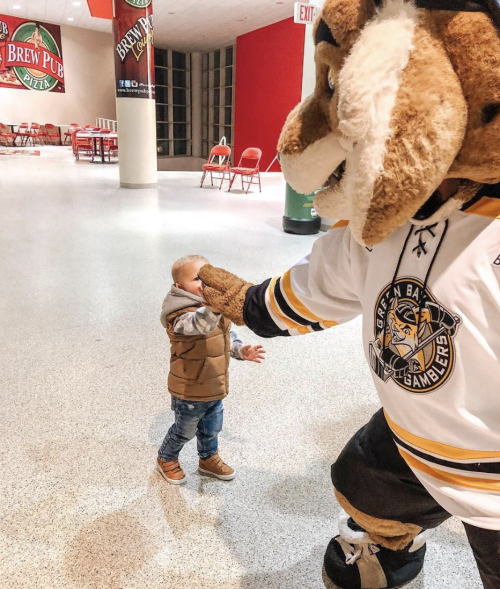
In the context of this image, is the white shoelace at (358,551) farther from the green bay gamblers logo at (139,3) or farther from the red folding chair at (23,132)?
the red folding chair at (23,132)

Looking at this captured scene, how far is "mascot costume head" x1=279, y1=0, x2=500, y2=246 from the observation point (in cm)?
61

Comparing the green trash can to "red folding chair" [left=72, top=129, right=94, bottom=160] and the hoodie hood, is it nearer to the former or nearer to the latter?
the hoodie hood

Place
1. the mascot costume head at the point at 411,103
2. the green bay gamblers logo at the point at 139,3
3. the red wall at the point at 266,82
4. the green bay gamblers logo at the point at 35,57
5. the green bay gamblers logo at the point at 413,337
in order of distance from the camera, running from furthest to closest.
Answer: the green bay gamblers logo at the point at 35,57 → the red wall at the point at 266,82 → the green bay gamblers logo at the point at 139,3 → the green bay gamblers logo at the point at 413,337 → the mascot costume head at the point at 411,103

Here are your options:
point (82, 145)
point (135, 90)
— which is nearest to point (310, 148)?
point (135, 90)

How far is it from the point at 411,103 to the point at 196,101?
17.2 m

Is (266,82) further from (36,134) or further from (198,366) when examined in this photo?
(198,366)

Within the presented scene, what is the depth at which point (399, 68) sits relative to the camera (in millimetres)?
634

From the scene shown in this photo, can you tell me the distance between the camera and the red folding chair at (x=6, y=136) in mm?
15391

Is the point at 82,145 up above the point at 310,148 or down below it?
below

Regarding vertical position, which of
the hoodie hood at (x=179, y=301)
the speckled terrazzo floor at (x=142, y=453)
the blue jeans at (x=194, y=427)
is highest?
the hoodie hood at (x=179, y=301)

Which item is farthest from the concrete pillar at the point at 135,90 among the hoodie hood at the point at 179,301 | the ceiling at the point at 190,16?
the hoodie hood at the point at 179,301

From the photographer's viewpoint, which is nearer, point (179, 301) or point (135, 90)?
point (179, 301)

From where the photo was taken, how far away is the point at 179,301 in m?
1.37

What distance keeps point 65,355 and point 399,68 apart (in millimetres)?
2168
